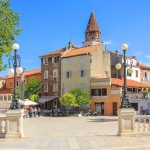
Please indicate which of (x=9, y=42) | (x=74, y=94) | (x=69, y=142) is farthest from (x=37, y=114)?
(x=69, y=142)

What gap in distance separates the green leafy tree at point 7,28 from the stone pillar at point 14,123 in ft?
20.2

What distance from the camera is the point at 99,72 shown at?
218ft

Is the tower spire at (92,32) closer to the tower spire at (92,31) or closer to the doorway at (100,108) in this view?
the tower spire at (92,31)

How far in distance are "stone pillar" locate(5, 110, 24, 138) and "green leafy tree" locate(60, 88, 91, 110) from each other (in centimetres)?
3951

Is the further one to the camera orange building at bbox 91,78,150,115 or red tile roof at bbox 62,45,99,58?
red tile roof at bbox 62,45,99,58

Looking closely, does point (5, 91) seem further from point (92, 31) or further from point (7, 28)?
point (7, 28)

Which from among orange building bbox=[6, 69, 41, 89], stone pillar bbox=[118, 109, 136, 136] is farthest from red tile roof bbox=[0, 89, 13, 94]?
stone pillar bbox=[118, 109, 136, 136]

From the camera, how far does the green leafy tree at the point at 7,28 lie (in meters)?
25.2

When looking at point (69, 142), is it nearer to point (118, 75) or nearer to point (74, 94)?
point (74, 94)

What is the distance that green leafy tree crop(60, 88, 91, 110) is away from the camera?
59706mm

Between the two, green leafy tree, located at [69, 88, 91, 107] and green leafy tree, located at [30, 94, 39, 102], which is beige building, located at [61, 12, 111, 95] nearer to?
green leafy tree, located at [69, 88, 91, 107]

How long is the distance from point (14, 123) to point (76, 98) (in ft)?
135

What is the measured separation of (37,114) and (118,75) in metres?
20.1

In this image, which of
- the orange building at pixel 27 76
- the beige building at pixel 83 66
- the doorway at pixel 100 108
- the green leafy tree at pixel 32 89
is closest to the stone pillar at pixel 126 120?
the doorway at pixel 100 108
